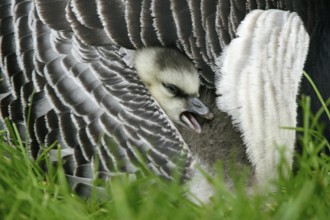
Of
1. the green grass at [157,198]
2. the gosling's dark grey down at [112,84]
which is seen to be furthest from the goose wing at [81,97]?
the green grass at [157,198]

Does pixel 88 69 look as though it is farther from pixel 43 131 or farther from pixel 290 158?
pixel 290 158

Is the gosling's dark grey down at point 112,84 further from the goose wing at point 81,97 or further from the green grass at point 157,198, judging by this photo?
the green grass at point 157,198

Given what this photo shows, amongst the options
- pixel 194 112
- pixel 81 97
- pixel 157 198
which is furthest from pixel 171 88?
pixel 157 198

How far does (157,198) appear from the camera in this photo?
235cm

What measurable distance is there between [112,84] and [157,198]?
1.76 ft

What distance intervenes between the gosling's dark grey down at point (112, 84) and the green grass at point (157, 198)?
116 mm

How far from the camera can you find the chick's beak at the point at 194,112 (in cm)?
274

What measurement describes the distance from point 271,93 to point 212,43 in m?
0.24

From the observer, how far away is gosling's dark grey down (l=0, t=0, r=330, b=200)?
2719 mm

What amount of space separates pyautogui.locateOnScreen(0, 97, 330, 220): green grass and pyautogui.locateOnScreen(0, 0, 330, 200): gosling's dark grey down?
0.12 meters

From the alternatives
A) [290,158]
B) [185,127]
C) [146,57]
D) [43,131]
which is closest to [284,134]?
[290,158]

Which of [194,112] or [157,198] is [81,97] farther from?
[157,198]

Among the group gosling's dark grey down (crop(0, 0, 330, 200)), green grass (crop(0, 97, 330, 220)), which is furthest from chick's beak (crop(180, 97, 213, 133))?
green grass (crop(0, 97, 330, 220))

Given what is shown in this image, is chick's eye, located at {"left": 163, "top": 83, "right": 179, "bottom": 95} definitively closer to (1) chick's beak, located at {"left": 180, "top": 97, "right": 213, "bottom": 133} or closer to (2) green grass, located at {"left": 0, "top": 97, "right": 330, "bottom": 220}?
(1) chick's beak, located at {"left": 180, "top": 97, "right": 213, "bottom": 133}
